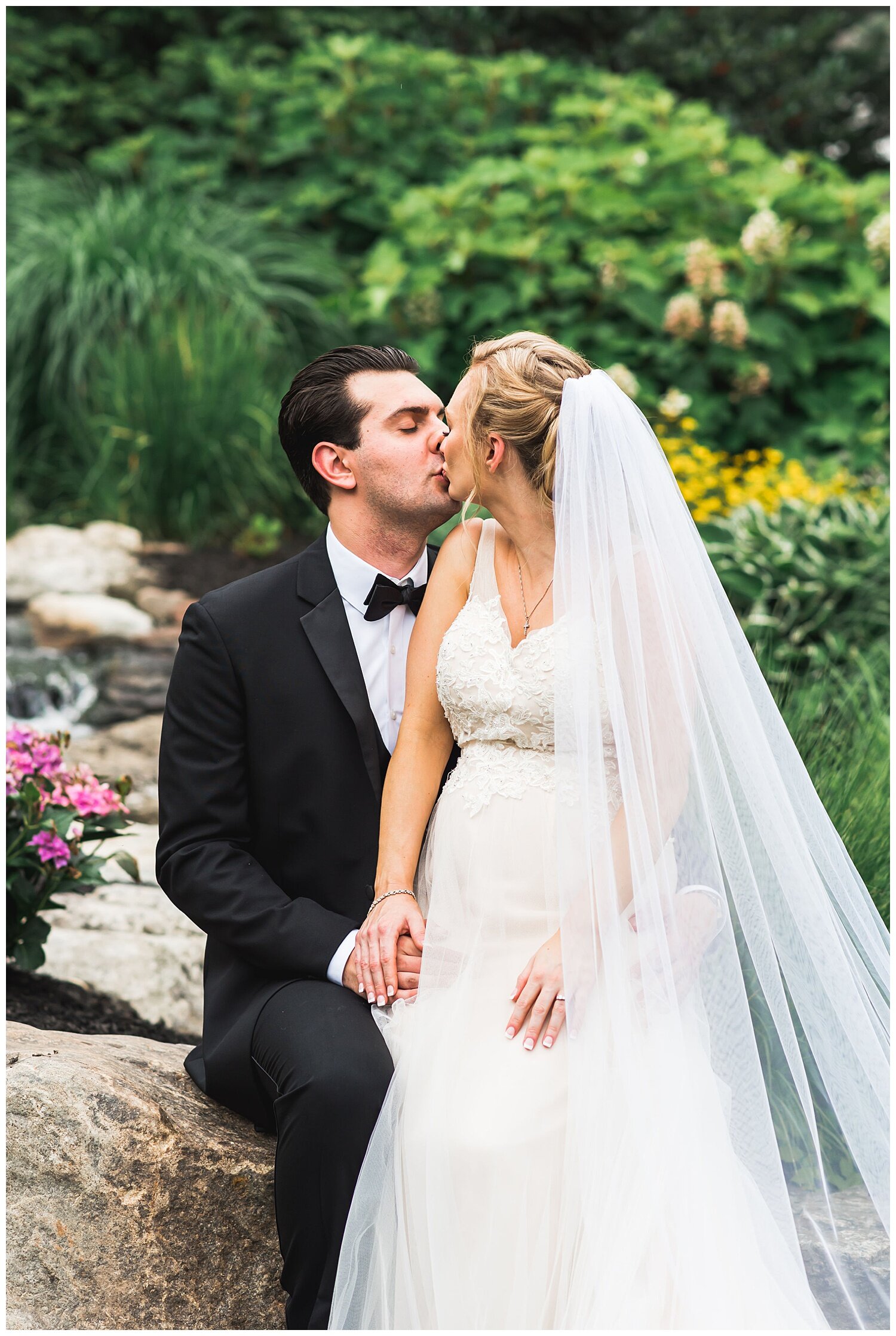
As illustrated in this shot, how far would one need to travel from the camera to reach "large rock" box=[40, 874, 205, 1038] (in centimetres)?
381

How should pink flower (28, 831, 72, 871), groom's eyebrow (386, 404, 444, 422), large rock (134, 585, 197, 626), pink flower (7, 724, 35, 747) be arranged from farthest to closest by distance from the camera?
1. large rock (134, 585, 197, 626)
2. pink flower (7, 724, 35, 747)
3. pink flower (28, 831, 72, 871)
4. groom's eyebrow (386, 404, 444, 422)

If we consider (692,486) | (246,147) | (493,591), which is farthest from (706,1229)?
(246,147)

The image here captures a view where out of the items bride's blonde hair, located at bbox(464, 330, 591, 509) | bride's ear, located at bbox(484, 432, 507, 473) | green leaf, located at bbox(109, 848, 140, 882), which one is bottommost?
green leaf, located at bbox(109, 848, 140, 882)

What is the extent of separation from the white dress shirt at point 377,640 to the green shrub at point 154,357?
12.9 feet

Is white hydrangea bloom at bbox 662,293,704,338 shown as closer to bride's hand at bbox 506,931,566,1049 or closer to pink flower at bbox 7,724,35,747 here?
pink flower at bbox 7,724,35,747

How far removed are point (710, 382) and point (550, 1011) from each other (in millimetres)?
5469

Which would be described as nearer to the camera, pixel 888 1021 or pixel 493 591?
pixel 888 1021

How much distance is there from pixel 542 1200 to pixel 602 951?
1.49 ft

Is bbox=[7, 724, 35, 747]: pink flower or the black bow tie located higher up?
the black bow tie

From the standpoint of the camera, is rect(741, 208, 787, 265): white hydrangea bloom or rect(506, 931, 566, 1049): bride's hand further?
rect(741, 208, 787, 265): white hydrangea bloom

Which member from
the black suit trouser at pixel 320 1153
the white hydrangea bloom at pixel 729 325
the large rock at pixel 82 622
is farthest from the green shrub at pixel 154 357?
the black suit trouser at pixel 320 1153

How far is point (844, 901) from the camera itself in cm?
239

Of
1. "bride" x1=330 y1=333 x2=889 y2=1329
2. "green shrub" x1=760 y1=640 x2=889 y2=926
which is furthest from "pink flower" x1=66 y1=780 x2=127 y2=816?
"green shrub" x1=760 y1=640 x2=889 y2=926

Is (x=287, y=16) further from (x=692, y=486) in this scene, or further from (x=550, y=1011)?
(x=550, y=1011)
